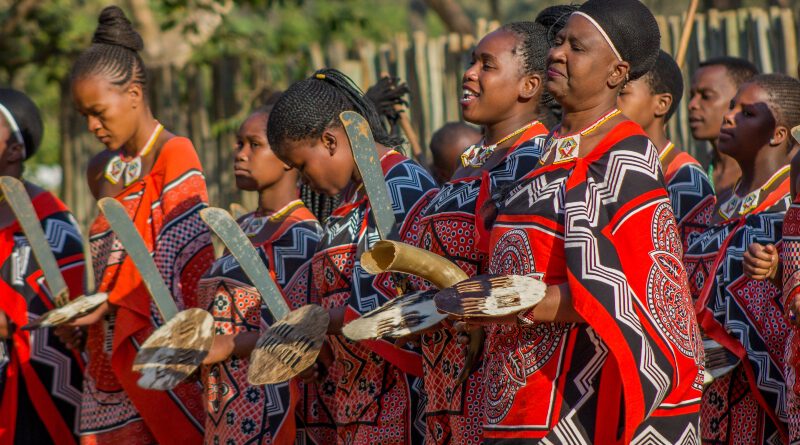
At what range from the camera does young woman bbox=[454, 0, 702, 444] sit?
3.26 meters

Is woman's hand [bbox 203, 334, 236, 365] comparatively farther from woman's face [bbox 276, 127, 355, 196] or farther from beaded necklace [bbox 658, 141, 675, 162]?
beaded necklace [bbox 658, 141, 675, 162]

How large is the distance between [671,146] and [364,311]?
5.37 feet

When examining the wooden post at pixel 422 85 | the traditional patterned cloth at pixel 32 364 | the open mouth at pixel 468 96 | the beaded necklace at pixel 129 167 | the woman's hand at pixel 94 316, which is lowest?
the traditional patterned cloth at pixel 32 364

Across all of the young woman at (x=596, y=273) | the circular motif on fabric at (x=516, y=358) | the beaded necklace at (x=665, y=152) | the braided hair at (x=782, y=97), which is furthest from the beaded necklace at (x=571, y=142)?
the beaded necklace at (x=665, y=152)

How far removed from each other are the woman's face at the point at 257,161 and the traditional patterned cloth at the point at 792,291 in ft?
7.17

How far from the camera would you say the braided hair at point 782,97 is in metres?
4.71

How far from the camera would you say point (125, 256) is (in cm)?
529

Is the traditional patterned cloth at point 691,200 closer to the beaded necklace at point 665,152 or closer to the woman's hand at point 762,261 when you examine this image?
the beaded necklace at point 665,152

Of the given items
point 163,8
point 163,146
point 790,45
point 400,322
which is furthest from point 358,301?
point 163,8

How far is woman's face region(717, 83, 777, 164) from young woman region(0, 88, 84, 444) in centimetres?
332

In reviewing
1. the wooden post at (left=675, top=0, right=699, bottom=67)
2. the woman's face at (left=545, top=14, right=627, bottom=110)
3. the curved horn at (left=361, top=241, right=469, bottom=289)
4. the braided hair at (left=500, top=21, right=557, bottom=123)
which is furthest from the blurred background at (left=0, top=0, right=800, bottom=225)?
A: the woman's face at (left=545, top=14, right=627, bottom=110)

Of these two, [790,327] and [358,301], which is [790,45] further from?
[358,301]

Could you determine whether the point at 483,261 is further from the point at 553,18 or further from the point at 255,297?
the point at 255,297

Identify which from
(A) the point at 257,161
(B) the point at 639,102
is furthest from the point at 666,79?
(A) the point at 257,161
